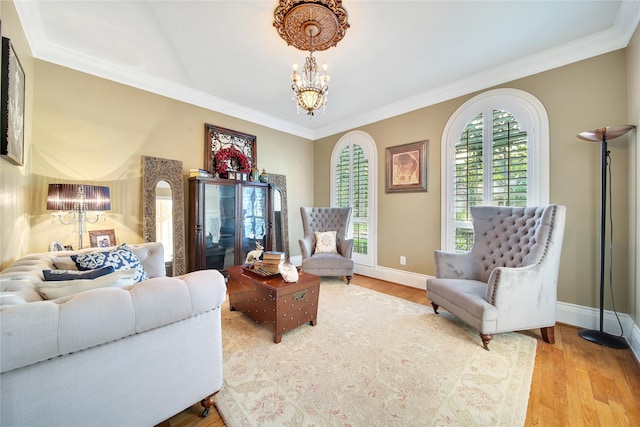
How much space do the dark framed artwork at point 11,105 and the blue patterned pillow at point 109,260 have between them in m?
0.83

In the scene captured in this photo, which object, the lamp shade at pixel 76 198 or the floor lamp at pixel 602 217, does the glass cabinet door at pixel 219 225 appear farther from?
the floor lamp at pixel 602 217

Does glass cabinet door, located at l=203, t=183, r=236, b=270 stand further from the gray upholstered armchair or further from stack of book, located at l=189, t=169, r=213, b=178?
the gray upholstered armchair

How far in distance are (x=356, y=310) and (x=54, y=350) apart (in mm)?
2401

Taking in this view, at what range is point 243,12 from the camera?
81.1 inches

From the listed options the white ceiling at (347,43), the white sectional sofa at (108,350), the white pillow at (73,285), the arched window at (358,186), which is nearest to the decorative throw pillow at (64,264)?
the white sectional sofa at (108,350)

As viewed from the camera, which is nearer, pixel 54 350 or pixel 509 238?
pixel 54 350

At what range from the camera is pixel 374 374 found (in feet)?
5.58

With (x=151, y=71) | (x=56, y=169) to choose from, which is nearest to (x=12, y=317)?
(x=56, y=169)

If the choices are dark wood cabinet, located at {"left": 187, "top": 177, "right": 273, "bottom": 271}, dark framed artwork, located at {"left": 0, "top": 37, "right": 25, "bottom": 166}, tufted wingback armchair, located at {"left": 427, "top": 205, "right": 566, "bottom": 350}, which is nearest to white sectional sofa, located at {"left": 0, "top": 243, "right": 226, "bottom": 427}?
dark framed artwork, located at {"left": 0, "top": 37, "right": 25, "bottom": 166}

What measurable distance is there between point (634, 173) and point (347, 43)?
284 cm

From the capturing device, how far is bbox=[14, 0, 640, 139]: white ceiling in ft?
6.64

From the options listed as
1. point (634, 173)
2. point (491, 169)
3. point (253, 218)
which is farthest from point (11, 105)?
point (634, 173)

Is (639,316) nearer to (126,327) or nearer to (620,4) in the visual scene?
(620,4)

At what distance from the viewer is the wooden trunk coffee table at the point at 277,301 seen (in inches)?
80.9
